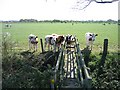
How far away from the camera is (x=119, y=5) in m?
17.7

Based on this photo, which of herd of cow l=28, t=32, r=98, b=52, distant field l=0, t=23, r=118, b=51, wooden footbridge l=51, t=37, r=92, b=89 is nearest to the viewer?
wooden footbridge l=51, t=37, r=92, b=89

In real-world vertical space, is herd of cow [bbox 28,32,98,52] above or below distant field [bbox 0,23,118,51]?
above

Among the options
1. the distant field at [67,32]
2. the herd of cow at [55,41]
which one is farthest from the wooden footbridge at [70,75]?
the distant field at [67,32]

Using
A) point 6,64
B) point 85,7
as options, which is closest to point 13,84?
point 6,64

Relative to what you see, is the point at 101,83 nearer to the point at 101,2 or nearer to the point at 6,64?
the point at 6,64

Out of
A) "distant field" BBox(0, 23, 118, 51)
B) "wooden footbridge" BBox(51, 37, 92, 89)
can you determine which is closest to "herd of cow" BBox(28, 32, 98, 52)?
"distant field" BBox(0, 23, 118, 51)

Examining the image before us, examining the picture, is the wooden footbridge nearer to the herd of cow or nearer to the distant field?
the herd of cow

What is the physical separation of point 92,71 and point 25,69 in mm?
3442

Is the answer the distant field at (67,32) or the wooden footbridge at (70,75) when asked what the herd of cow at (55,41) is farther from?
the wooden footbridge at (70,75)

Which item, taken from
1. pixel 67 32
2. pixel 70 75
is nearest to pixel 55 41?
pixel 70 75

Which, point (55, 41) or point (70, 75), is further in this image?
point (55, 41)

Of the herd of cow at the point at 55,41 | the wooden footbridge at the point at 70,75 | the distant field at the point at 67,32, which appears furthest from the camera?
the distant field at the point at 67,32

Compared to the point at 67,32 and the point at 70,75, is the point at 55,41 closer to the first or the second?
the point at 70,75

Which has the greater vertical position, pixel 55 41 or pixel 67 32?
pixel 55 41
